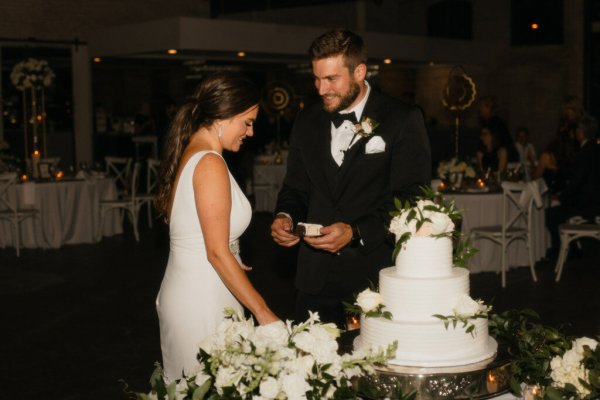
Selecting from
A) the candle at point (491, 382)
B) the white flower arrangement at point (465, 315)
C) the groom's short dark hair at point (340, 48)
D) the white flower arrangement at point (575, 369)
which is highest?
the groom's short dark hair at point (340, 48)

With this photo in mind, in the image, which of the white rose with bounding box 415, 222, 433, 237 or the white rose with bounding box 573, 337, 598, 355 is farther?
the white rose with bounding box 415, 222, 433, 237

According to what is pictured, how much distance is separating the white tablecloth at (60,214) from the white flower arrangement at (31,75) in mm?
1539

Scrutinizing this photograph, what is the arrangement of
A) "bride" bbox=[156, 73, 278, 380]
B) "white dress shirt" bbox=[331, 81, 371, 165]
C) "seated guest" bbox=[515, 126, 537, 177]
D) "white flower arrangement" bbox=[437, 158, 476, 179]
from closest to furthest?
1. "bride" bbox=[156, 73, 278, 380]
2. "white dress shirt" bbox=[331, 81, 371, 165]
3. "white flower arrangement" bbox=[437, 158, 476, 179]
4. "seated guest" bbox=[515, 126, 537, 177]

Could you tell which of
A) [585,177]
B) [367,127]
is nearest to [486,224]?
[585,177]

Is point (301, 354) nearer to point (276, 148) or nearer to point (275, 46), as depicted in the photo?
point (276, 148)

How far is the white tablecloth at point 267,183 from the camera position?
1256 centimetres

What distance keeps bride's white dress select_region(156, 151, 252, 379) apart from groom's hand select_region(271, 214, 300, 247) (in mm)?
107

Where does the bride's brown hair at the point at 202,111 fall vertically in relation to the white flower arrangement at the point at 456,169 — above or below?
above

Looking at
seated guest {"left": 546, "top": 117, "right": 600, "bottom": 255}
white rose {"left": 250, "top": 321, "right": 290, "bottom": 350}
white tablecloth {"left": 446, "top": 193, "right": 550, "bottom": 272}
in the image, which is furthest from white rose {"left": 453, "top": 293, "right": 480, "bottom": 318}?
seated guest {"left": 546, "top": 117, "right": 600, "bottom": 255}

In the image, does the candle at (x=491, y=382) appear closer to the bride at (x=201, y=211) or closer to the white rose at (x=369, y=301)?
the white rose at (x=369, y=301)

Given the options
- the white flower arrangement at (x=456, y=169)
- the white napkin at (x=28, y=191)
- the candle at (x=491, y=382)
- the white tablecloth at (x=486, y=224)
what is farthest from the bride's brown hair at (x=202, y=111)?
the white napkin at (x=28, y=191)

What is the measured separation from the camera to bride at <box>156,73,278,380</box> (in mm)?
2543

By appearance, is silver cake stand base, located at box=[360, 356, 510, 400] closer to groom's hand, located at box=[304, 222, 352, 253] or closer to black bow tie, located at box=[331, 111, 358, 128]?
groom's hand, located at box=[304, 222, 352, 253]

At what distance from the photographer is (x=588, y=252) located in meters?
9.40
